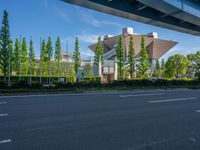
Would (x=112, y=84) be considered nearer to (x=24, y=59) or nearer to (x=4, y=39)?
(x=4, y=39)

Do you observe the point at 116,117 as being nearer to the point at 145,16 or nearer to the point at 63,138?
the point at 63,138

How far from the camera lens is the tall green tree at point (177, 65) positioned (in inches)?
2028

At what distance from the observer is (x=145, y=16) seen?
8.59 metres

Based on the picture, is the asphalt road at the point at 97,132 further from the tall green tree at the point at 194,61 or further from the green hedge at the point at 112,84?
the tall green tree at the point at 194,61

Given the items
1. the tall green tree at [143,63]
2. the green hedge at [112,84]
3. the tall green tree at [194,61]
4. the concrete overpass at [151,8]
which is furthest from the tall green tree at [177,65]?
the concrete overpass at [151,8]

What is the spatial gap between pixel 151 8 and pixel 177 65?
157 ft

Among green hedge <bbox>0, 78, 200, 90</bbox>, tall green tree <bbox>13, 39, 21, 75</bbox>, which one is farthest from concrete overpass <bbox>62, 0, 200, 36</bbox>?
tall green tree <bbox>13, 39, 21, 75</bbox>

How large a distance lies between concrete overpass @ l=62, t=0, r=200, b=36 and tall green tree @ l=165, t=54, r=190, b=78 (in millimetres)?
45620

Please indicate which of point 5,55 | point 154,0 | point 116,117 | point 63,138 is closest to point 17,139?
point 63,138

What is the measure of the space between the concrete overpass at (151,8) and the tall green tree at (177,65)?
45.6m

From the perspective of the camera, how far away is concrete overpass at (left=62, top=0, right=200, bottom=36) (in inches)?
277

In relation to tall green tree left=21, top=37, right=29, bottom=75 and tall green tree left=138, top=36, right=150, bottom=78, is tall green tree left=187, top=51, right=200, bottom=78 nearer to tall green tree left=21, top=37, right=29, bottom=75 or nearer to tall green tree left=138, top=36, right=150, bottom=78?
tall green tree left=138, top=36, right=150, bottom=78

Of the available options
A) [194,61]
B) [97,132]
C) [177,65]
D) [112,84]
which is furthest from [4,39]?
[194,61]

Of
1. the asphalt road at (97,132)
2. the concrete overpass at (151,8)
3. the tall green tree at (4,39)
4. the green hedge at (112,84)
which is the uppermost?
the tall green tree at (4,39)
